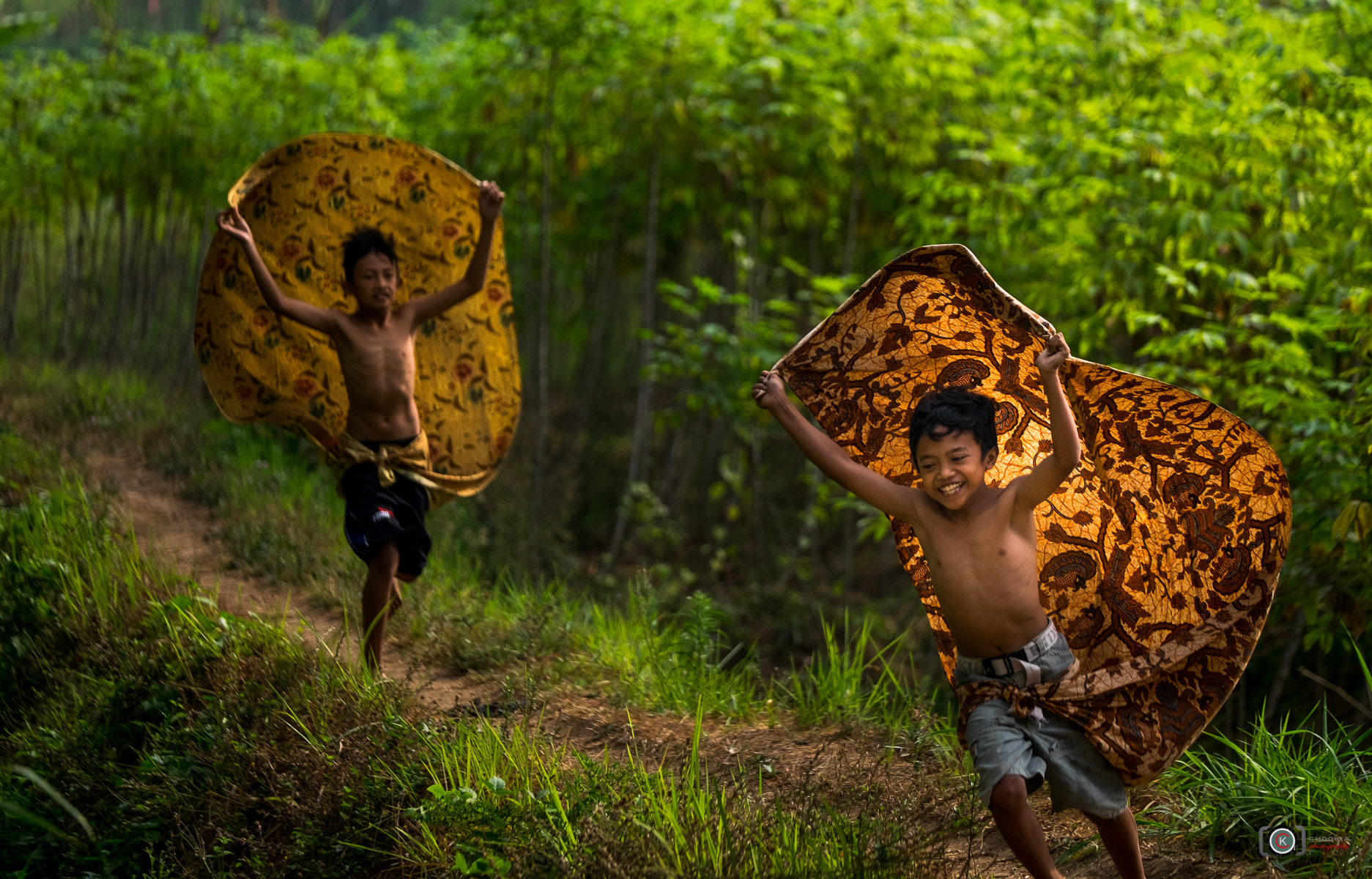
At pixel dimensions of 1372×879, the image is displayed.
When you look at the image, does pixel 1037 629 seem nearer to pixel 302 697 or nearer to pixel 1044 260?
pixel 302 697

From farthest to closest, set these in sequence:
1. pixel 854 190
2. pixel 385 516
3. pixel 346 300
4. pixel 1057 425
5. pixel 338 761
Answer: pixel 854 190, pixel 346 300, pixel 385 516, pixel 338 761, pixel 1057 425

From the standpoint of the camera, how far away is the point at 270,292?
3881 mm

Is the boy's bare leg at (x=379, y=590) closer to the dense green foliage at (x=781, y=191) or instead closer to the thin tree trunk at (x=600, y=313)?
the dense green foliage at (x=781, y=191)

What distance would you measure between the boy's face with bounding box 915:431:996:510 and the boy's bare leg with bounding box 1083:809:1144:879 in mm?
812

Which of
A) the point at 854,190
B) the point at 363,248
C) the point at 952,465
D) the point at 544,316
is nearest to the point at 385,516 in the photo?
the point at 363,248

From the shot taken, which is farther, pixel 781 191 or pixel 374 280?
pixel 781 191

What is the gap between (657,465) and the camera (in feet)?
34.3

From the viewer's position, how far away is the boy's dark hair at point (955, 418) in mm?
2467

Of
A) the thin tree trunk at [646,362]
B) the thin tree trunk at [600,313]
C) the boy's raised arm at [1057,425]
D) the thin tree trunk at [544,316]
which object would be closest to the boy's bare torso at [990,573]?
the boy's raised arm at [1057,425]

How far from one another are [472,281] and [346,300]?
2.94 feet

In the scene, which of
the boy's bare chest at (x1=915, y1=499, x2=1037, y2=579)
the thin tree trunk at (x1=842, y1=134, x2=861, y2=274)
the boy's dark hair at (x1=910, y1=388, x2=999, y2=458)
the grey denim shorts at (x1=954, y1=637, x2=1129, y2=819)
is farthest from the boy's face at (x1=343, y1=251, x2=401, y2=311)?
the thin tree trunk at (x1=842, y1=134, x2=861, y2=274)

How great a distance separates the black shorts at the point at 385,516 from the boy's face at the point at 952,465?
85.2 inches

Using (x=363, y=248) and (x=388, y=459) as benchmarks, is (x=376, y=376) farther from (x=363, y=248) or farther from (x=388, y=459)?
(x=363, y=248)

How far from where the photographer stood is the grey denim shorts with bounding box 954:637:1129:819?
2.37m
